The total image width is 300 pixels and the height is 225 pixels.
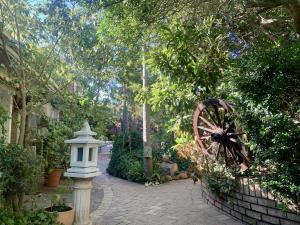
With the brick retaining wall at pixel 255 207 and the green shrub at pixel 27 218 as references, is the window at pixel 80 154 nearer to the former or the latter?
the green shrub at pixel 27 218

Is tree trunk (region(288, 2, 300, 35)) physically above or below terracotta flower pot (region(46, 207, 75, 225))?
above

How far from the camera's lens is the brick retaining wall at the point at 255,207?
4727 millimetres

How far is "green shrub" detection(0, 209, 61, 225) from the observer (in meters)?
4.22

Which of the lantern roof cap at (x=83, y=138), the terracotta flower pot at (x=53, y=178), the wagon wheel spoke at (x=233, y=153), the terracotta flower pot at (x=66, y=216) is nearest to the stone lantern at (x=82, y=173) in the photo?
the lantern roof cap at (x=83, y=138)

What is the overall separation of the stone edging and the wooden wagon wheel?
2.52 meters

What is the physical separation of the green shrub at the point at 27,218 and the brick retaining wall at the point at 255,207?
3.17 meters

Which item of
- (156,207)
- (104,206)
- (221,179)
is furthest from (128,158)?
(221,179)

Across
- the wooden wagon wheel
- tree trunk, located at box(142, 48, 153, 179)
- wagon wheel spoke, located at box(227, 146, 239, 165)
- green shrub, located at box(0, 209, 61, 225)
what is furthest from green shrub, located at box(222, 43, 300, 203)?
tree trunk, located at box(142, 48, 153, 179)

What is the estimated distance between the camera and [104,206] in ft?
23.6

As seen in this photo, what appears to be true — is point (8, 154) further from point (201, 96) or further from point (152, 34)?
point (152, 34)

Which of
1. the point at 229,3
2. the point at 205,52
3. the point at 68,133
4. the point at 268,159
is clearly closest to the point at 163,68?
the point at 205,52

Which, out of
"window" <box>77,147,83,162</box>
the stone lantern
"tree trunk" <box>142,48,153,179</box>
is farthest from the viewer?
"tree trunk" <box>142,48,153,179</box>

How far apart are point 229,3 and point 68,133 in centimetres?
513

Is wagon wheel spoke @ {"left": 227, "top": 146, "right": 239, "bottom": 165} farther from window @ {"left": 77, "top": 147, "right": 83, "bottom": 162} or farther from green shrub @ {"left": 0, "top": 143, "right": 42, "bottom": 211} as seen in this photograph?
green shrub @ {"left": 0, "top": 143, "right": 42, "bottom": 211}
